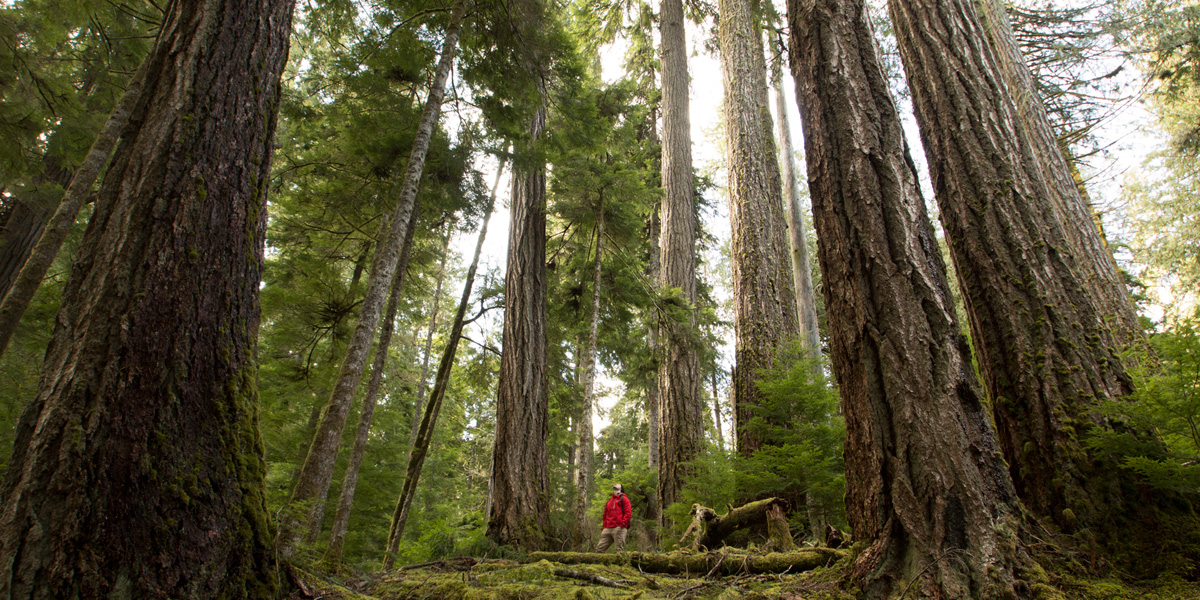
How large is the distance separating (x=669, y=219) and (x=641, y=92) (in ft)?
18.5

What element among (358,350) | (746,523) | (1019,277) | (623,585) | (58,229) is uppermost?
(58,229)

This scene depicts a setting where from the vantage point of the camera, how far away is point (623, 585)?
3148mm

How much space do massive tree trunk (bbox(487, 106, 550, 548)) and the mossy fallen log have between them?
1901mm

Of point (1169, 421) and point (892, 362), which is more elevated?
point (892, 362)

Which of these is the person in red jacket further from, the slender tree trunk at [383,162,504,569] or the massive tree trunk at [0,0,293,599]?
the massive tree trunk at [0,0,293,599]

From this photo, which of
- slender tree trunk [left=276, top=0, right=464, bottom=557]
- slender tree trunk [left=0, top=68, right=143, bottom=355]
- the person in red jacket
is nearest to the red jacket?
the person in red jacket

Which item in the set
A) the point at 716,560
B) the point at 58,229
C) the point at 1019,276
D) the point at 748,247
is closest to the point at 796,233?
the point at 748,247

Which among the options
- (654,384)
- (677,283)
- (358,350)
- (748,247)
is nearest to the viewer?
(358,350)

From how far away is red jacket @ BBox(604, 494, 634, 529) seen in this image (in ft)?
25.2

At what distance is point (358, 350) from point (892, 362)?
15.7ft

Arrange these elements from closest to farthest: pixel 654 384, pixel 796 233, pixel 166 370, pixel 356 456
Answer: pixel 166 370
pixel 356 456
pixel 654 384
pixel 796 233

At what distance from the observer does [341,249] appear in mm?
8172

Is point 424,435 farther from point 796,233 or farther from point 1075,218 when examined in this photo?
point 796,233

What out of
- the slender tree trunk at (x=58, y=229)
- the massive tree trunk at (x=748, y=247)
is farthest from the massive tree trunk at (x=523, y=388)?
Answer: the slender tree trunk at (x=58, y=229)
